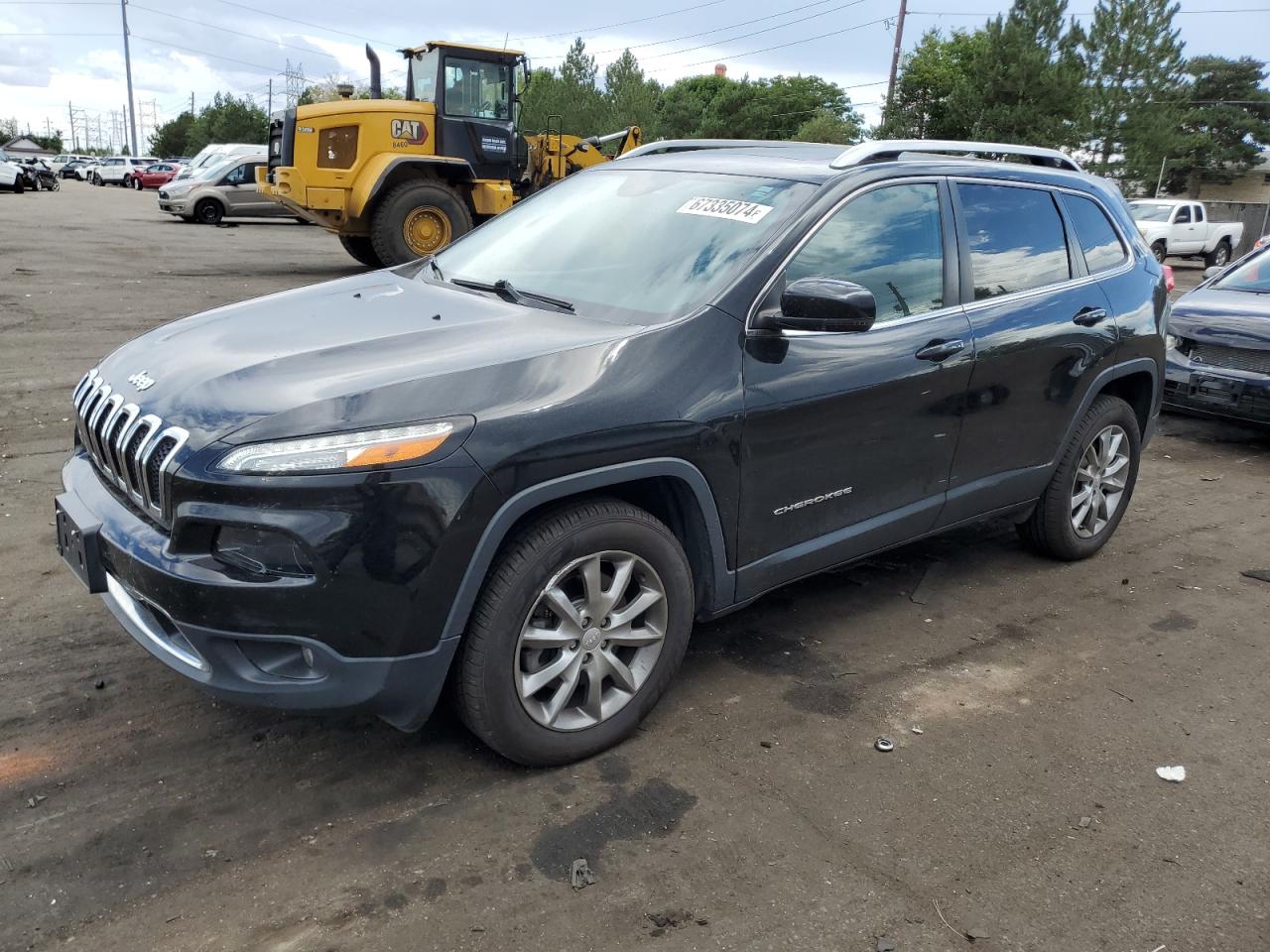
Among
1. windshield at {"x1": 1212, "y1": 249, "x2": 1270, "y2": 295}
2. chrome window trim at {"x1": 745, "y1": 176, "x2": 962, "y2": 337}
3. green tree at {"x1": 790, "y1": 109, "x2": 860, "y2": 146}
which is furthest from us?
green tree at {"x1": 790, "y1": 109, "x2": 860, "y2": 146}

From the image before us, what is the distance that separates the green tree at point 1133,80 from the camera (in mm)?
48031

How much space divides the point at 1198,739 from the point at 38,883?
11.3 feet

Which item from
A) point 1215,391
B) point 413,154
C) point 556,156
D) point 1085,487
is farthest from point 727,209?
point 556,156

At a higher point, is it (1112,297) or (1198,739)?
(1112,297)

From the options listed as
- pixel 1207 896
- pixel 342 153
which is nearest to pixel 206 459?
pixel 1207 896

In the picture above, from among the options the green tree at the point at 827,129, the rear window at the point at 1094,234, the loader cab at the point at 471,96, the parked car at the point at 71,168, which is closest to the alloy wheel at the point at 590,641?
the rear window at the point at 1094,234

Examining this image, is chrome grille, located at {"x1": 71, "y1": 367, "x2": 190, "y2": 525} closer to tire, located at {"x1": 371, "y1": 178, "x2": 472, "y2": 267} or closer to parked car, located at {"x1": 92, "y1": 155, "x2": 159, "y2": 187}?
tire, located at {"x1": 371, "y1": 178, "x2": 472, "y2": 267}

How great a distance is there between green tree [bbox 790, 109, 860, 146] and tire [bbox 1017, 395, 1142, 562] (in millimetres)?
67843

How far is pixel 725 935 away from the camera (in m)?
2.48

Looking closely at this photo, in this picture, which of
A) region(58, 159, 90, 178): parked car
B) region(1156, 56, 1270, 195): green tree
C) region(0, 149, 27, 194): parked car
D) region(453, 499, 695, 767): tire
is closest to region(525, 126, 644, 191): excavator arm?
region(453, 499, 695, 767): tire

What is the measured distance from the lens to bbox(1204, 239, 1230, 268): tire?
28016 millimetres

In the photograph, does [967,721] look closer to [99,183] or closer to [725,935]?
[725,935]

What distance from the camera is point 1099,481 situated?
4.99m

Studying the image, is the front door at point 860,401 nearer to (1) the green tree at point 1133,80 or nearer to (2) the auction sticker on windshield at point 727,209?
(2) the auction sticker on windshield at point 727,209
